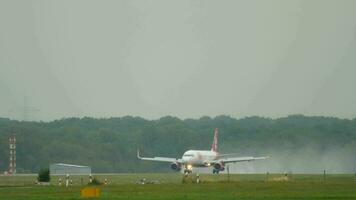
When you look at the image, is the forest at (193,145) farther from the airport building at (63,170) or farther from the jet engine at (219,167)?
the airport building at (63,170)

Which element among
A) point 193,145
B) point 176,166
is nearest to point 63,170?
point 176,166

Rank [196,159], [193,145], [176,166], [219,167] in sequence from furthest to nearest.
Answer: [193,145] < [176,166] < [196,159] < [219,167]

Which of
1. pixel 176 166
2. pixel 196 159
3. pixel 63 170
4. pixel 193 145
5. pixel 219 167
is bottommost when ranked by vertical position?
pixel 63 170

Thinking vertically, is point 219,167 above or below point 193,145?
below

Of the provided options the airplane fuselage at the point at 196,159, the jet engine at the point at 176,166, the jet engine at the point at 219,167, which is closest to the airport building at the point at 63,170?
the airplane fuselage at the point at 196,159

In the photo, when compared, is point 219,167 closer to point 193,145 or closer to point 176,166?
point 176,166

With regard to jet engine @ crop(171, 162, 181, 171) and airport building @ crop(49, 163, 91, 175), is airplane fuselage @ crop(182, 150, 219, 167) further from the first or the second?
airport building @ crop(49, 163, 91, 175)

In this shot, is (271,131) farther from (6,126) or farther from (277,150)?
(6,126)

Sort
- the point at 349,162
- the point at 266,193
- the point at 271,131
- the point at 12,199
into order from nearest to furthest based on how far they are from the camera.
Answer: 1. the point at 12,199
2. the point at 266,193
3. the point at 349,162
4. the point at 271,131

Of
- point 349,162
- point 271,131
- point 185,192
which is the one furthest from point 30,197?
point 271,131

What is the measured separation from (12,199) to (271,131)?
12895 centimetres

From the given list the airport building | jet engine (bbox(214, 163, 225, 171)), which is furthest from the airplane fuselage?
the airport building

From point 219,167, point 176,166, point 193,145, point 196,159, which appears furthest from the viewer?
point 193,145

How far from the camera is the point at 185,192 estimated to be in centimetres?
6631
